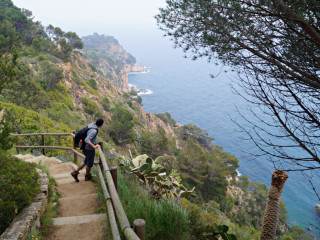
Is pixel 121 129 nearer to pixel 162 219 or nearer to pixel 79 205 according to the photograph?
pixel 79 205

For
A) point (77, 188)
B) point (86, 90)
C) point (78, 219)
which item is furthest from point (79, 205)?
point (86, 90)

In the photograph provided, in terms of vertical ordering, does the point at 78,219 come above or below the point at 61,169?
above

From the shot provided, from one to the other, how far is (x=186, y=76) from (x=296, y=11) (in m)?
116

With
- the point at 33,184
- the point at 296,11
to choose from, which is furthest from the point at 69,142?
the point at 296,11

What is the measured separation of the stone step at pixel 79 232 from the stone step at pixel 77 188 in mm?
1275

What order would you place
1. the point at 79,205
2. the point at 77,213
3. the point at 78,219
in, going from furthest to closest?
1. the point at 79,205
2. the point at 77,213
3. the point at 78,219

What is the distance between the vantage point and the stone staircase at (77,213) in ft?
10.3

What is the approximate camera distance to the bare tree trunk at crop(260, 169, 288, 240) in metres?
3.44

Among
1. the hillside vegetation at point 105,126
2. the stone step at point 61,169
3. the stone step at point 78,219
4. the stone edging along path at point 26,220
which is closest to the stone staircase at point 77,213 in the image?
the stone step at point 78,219

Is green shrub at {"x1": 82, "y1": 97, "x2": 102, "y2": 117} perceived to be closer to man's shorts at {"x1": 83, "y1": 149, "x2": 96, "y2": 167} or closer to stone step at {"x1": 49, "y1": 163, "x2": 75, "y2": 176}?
stone step at {"x1": 49, "y1": 163, "x2": 75, "y2": 176}

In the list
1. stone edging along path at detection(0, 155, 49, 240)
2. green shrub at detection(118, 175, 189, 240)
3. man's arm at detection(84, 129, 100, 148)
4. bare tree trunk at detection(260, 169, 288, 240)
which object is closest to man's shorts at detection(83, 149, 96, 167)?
man's arm at detection(84, 129, 100, 148)

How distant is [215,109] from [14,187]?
2881 inches

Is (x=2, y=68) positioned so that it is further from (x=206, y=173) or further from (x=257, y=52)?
(x=206, y=173)

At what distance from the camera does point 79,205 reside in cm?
402
